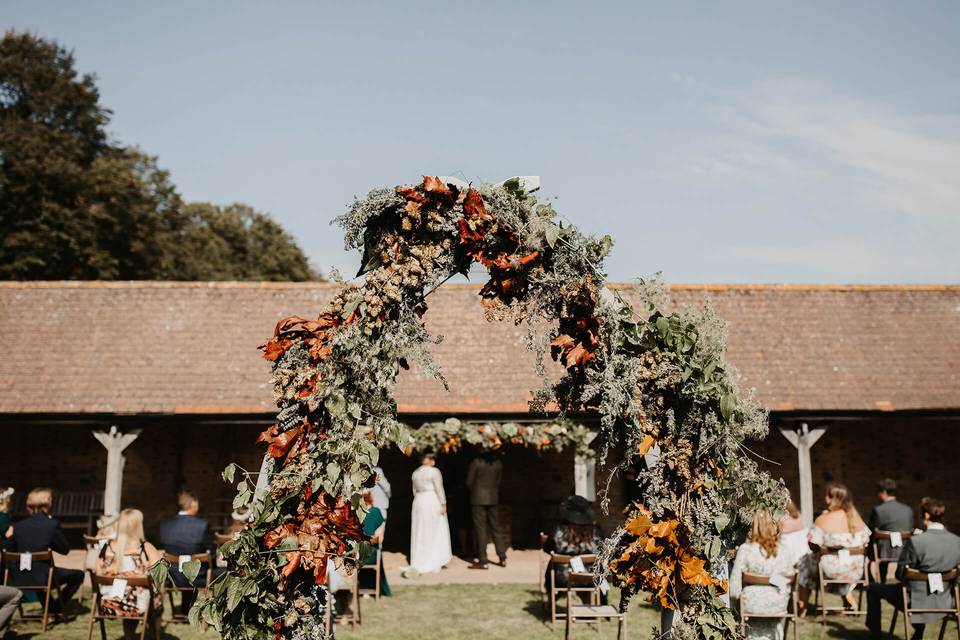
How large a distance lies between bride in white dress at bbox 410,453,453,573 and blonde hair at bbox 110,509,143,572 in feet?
17.4

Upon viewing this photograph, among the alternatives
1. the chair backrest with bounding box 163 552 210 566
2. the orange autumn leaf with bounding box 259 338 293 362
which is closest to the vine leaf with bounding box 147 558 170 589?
the orange autumn leaf with bounding box 259 338 293 362

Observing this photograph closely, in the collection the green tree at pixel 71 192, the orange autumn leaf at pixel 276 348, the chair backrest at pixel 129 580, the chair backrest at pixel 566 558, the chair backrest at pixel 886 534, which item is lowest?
the chair backrest at pixel 129 580

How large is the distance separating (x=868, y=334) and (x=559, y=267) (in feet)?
40.3

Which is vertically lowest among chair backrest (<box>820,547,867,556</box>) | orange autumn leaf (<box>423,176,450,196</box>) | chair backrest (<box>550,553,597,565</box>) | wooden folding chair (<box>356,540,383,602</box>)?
wooden folding chair (<box>356,540,383,602</box>)

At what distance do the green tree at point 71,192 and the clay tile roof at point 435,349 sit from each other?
351 inches

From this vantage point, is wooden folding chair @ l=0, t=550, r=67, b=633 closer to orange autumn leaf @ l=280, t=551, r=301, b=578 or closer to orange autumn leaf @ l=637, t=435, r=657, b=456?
orange autumn leaf @ l=280, t=551, r=301, b=578

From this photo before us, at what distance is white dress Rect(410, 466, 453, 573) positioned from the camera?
12.2 metres

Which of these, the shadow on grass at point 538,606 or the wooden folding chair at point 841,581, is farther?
→ the shadow on grass at point 538,606

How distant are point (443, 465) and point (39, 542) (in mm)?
7819

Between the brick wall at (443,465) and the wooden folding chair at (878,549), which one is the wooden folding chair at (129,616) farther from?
the wooden folding chair at (878,549)

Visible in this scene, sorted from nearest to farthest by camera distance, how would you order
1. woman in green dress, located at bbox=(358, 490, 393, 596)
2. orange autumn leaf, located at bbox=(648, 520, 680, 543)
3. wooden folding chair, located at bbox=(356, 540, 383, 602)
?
1. orange autumn leaf, located at bbox=(648, 520, 680, 543)
2. woman in green dress, located at bbox=(358, 490, 393, 596)
3. wooden folding chair, located at bbox=(356, 540, 383, 602)

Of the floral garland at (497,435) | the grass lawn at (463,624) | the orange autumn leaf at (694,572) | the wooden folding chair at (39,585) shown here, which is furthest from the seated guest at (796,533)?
the wooden folding chair at (39,585)

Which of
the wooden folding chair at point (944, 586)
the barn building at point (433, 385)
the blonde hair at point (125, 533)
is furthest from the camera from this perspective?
the barn building at point (433, 385)

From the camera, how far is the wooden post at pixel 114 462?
41.6 ft
